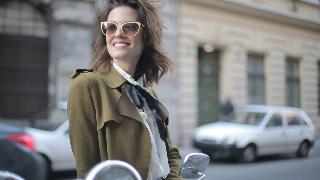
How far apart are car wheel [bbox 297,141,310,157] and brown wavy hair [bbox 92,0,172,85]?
13705mm

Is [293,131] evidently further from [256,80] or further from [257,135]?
[256,80]

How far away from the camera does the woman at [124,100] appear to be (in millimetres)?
1929

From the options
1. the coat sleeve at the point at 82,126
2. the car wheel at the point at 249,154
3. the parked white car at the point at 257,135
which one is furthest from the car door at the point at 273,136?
the coat sleeve at the point at 82,126

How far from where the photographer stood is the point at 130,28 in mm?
2174

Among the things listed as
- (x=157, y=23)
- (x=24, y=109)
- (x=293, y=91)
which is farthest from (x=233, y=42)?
(x=157, y=23)

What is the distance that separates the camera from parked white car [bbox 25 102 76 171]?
32.0 feet

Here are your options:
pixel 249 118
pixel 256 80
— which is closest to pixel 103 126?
pixel 249 118

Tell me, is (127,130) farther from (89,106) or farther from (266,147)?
(266,147)

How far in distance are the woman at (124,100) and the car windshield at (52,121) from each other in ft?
26.7

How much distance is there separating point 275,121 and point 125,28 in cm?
1303

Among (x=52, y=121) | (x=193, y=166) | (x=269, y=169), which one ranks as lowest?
(x=269, y=169)

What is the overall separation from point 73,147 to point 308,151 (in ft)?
48.7

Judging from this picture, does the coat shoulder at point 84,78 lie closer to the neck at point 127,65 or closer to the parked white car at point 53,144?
the neck at point 127,65

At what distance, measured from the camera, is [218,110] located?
1998cm
